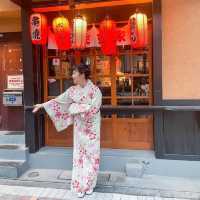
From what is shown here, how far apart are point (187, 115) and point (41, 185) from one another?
2976mm

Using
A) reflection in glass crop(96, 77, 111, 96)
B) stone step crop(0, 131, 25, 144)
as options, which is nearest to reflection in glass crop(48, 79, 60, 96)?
reflection in glass crop(96, 77, 111, 96)

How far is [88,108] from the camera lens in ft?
16.3

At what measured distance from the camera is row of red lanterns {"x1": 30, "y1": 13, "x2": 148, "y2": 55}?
5469 millimetres

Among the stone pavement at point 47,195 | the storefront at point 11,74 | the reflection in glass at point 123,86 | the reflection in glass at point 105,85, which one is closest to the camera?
the stone pavement at point 47,195

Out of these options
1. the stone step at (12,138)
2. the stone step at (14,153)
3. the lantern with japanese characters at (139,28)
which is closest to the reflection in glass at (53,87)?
the stone step at (12,138)

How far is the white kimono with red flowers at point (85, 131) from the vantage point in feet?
16.5

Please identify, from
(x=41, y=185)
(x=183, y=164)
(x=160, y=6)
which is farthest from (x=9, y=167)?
(x=160, y=6)

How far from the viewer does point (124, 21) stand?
20.6ft

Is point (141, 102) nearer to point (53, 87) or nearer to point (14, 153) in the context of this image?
point (53, 87)

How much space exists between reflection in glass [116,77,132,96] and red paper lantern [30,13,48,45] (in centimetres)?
177

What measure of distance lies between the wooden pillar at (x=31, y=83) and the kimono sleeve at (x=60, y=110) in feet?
3.80

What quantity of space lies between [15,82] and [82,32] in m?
2.61

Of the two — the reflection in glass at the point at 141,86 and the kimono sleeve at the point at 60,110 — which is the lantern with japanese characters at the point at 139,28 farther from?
the kimono sleeve at the point at 60,110

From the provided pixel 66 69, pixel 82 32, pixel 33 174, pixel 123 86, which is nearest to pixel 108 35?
pixel 82 32
